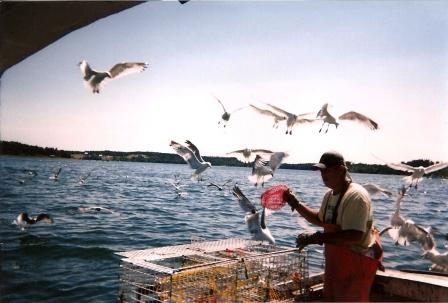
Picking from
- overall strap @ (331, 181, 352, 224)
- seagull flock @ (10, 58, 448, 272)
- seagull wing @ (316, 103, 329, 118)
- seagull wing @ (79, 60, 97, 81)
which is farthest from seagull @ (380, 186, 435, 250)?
seagull wing @ (79, 60, 97, 81)

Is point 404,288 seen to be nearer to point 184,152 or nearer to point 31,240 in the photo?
point 184,152

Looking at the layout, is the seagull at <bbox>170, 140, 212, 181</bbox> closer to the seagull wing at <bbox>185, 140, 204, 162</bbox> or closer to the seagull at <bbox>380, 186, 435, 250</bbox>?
the seagull wing at <bbox>185, 140, 204, 162</bbox>

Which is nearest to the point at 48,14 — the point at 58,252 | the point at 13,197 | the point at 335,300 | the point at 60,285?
the point at 335,300

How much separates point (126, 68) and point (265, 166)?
3.62 m

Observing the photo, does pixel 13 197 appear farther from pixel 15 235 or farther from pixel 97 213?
pixel 15 235

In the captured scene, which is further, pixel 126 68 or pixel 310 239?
pixel 126 68

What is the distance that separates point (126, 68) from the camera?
7.69 meters

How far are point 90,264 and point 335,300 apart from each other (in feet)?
26.3

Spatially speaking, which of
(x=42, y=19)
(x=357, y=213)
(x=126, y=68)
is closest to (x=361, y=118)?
(x=126, y=68)

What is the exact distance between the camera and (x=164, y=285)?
3.92 metres

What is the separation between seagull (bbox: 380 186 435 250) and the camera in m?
8.30

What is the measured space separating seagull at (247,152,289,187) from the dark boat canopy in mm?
5494

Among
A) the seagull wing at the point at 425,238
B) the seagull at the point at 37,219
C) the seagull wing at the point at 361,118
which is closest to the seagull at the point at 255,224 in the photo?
the seagull wing at the point at 425,238

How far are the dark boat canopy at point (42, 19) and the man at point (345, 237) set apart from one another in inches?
87.9
